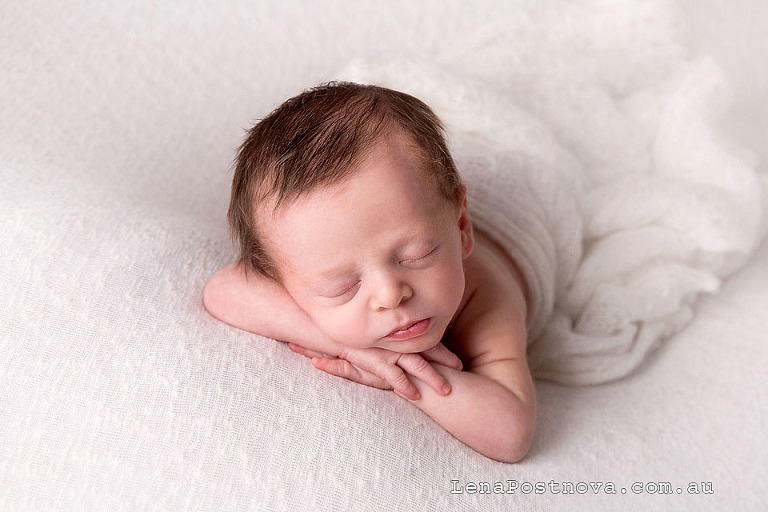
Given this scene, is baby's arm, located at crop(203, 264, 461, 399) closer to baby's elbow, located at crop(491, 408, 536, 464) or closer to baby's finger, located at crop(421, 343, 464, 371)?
baby's finger, located at crop(421, 343, 464, 371)

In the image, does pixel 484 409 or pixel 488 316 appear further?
pixel 488 316

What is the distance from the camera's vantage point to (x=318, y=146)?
3.10ft

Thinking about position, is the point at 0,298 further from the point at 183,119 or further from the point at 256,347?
the point at 183,119

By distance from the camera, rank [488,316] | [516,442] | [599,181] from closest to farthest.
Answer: [516,442] < [488,316] < [599,181]

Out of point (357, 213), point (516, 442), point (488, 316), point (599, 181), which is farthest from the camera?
point (599, 181)

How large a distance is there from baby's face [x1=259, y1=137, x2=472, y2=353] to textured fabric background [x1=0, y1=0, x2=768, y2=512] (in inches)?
4.3

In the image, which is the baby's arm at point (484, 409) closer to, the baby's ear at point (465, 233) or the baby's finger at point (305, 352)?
the baby's finger at point (305, 352)

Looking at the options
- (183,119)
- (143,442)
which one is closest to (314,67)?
(183,119)

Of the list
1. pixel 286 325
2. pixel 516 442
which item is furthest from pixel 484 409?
Answer: pixel 286 325

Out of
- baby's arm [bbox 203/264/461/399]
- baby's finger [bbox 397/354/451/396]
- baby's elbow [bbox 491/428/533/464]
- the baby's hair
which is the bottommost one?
baby's elbow [bbox 491/428/533/464]

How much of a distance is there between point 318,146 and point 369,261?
0.50 ft

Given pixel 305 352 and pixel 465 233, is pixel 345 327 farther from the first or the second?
pixel 465 233

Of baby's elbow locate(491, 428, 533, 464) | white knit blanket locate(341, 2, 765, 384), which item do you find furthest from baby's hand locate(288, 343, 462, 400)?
white knit blanket locate(341, 2, 765, 384)

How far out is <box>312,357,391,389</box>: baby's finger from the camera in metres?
1.06
